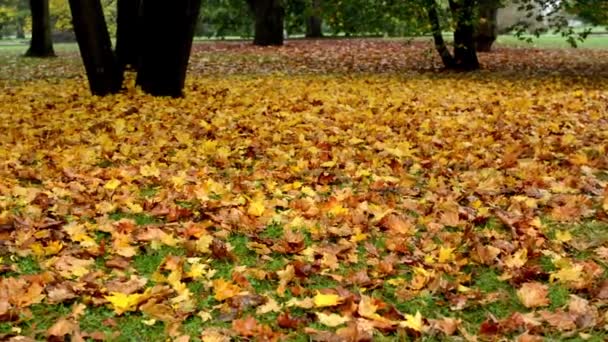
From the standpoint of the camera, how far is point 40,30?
22078 mm

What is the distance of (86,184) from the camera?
17.2ft

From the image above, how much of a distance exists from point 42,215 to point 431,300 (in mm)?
2575

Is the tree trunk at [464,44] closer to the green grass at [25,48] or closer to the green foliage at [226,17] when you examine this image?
the green grass at [25,48]

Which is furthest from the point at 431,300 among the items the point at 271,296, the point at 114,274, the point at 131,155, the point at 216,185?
the point at 131,155

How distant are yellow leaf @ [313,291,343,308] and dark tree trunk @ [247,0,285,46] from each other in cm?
2307

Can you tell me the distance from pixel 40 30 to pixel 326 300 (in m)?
21.3

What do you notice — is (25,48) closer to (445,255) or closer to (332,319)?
(445,255)

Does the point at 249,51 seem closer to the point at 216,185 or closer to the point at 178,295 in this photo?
the point at 216,185

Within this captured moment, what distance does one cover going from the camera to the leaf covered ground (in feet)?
10.0

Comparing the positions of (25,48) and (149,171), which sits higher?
(25,48)

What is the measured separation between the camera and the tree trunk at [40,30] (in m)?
21.2

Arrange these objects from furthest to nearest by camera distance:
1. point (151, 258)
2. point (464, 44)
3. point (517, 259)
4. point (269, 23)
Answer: point (269, 23) < point (464, 44) < point (151, 258) < point (517, 259)

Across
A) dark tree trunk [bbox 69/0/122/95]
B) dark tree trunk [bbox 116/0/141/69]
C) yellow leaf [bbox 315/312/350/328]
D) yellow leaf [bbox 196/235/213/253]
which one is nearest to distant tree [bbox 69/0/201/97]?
dark tree trunk [bbox 69/0/122/95]

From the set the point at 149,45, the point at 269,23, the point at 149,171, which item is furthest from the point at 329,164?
the point at 269,23
